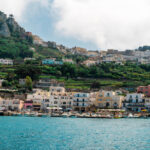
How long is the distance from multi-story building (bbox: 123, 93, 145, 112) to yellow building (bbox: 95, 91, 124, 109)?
87.5 inches

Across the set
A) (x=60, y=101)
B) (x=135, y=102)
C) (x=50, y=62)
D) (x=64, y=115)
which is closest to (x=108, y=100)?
(x=135, y=102)

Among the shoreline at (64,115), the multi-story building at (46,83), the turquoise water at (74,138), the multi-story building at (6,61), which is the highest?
the multi-story building at (6,61)

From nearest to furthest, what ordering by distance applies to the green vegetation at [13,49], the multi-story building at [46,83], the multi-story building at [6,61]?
1. the multi-story building at [46,83]
2. the multi-story building at [6,61]
3. the green vegetation at [13,49]

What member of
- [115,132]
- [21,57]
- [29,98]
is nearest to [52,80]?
[29,98]

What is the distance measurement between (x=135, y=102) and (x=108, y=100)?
7576 mm

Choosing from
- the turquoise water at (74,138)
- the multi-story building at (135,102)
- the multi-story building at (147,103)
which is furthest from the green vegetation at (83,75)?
the turquoise water at (74,138)

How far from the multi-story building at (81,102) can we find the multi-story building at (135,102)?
10.5 metres

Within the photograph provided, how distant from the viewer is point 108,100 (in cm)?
9688

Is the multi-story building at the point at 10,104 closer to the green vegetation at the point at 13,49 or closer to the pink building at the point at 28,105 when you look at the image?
the pink building at the point at 28,105

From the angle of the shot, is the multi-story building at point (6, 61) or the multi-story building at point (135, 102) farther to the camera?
the multi-story building at point (6, 61)

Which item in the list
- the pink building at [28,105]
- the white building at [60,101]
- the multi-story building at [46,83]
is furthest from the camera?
the multi-story building at [46,83]

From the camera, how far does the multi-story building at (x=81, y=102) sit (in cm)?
9750

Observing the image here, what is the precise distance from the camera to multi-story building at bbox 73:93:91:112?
320 feet

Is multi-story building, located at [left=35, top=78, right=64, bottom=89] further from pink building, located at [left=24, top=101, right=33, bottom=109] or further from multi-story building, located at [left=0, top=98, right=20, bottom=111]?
multi-story building, located at [left=0, top=98, right=20, bottom=111]
